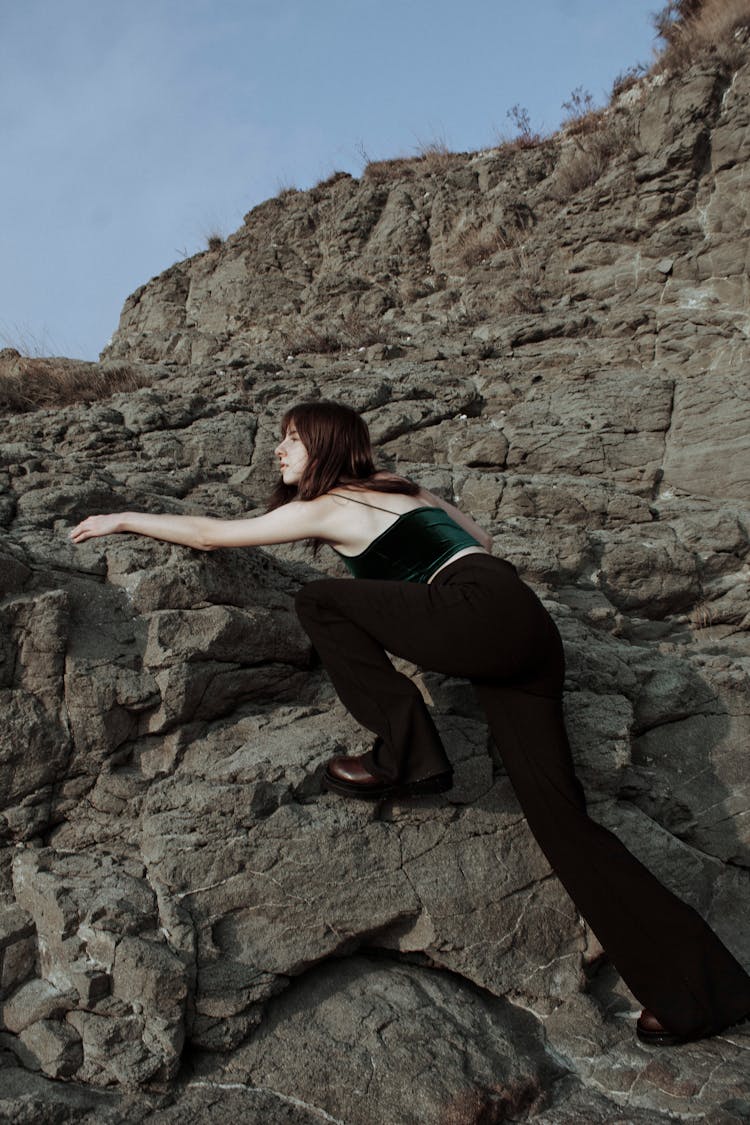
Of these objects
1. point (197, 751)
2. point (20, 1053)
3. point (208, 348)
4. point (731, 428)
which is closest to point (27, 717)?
point (197, 751)

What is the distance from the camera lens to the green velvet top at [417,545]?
3152mm

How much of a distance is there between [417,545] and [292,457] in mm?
661

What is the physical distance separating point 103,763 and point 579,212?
→ 9.38 m

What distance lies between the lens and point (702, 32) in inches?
466

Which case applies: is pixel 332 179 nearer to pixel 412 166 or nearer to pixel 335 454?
pixel 412 166

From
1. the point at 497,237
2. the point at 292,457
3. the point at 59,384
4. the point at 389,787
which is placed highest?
the point at 497,237

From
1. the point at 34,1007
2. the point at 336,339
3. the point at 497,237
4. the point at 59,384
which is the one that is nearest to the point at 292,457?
the point at 34,1007

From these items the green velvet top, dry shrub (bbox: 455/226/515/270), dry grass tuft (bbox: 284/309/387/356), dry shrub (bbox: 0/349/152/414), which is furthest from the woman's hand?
dry shrub (bbox: 455/226/515/270)

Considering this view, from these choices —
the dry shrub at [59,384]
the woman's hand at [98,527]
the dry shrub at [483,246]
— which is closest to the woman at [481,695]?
the woman's hand at [98,527]

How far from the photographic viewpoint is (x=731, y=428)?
258 inches

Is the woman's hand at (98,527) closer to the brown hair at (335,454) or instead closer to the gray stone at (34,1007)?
the brown hair at (335,454)

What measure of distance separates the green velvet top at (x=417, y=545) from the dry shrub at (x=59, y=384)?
217 inches

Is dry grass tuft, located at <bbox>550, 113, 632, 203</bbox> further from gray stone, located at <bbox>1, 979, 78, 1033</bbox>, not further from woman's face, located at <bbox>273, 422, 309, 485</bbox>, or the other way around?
gray stone, located at <bbox>1, 979, 78, 1033</bbox>

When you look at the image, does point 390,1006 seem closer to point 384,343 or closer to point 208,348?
point 384,343
